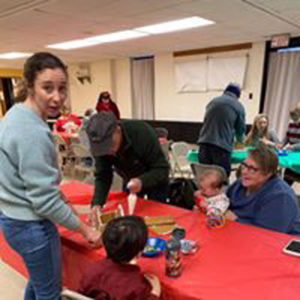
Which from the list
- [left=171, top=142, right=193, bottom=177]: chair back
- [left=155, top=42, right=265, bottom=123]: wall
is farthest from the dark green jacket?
[left=155, top=42, right=265, bottom=123]: wall

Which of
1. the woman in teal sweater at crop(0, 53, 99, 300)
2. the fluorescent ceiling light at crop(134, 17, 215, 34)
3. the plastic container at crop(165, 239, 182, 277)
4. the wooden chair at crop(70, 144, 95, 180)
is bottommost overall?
the wooden chair at crop(70, 144, 95, 180)

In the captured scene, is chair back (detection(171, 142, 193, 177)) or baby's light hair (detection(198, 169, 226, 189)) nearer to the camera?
→ baby's light hair (detection(198, 169, 226, 189))

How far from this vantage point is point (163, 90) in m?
7.28

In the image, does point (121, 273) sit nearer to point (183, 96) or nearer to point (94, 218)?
point (94, 218)

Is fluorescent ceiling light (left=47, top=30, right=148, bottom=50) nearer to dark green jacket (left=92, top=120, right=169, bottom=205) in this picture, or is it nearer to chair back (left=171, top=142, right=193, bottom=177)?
chair back (left=171, top=142, right=193, bottom=177)

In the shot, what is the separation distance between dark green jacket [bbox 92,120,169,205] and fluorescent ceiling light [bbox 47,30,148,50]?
10.1 ft

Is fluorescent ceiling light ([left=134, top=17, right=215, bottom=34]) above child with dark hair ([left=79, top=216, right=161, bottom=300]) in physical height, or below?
above

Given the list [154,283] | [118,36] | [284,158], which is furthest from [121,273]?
[118,36]

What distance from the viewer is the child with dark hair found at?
0.96m

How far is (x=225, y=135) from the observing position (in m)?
3.18

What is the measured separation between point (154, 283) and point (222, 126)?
7.88ft

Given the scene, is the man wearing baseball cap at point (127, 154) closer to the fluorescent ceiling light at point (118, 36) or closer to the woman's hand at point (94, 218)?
the woman's hand at point (94, 218)

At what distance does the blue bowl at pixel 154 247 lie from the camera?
1.25 metres

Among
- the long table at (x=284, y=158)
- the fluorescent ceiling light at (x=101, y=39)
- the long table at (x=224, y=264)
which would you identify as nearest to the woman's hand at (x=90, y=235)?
the long table at (x=224, y=264)
